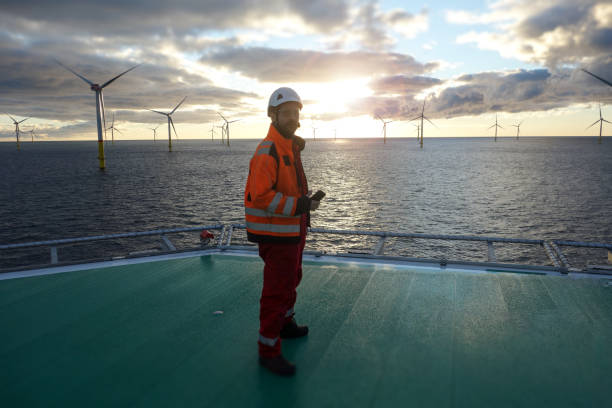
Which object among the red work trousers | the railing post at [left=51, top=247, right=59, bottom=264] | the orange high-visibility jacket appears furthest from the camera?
the railing post at [left=51, top=247, right=59, bottom=264]

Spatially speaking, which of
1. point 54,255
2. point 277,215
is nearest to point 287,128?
point 277,215

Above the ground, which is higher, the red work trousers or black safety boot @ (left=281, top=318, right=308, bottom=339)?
the red work trousers

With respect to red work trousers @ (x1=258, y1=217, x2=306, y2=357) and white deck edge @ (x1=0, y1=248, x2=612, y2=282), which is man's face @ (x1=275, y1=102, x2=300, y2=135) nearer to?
red work trousers @ (x1=258, y1=217, x2=306, y2=357)

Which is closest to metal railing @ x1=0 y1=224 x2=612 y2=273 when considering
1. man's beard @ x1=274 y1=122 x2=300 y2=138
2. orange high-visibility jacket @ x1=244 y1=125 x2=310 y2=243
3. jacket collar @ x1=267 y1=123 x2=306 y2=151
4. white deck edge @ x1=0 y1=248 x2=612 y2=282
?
white deck edge @ x1=0 y1=248 x2=612 y2=282

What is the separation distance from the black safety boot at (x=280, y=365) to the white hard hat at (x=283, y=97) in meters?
2.70

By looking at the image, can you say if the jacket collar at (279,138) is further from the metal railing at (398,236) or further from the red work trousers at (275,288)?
the metal railing at (398,236)

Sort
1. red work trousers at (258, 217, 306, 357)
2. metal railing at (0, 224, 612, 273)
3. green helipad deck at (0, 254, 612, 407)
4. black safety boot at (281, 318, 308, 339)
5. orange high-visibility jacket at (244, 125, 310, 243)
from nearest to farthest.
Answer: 1. green helipad deck at (0, 254, 612, 407)
2. orange high-visibility jacket at (244, 125, 310, 243)
3. red work trousers at (258, 217, 306, 357)
4. black safety boot at (281, 318, 308, 339)
5. metal railing at (0, 224, 612, 273)

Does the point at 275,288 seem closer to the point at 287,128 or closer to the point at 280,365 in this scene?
the point at 280,365

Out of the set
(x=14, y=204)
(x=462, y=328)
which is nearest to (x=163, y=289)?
(x=462, y=328)

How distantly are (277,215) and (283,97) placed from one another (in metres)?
1.28

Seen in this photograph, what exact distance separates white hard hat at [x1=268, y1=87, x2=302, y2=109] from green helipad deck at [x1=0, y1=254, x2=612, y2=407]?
9.19 ft

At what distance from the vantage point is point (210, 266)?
7.06m

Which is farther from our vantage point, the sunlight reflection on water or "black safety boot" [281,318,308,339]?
the sunlight reflection on water

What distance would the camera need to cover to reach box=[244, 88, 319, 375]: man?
12.5ft
